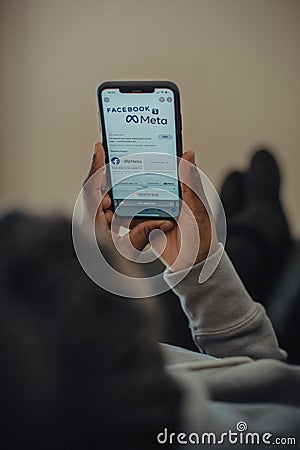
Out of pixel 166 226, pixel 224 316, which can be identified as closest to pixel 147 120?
pixel 166 226

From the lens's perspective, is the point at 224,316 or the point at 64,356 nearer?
the point at 64,356

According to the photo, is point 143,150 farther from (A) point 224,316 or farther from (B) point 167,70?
(A) point 224,316

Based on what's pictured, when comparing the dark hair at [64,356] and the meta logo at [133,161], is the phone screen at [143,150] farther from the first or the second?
the dark hair at [64,356]

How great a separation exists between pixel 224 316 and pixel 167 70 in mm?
300

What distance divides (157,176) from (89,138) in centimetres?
9

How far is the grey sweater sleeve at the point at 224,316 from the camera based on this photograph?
2.97 ft

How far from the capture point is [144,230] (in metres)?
0.92

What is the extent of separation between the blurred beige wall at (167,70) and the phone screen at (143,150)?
0.08 feet

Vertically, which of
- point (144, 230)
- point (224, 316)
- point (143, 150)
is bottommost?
point (224, 316)

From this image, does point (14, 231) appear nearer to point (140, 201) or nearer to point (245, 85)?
point (140, 201)

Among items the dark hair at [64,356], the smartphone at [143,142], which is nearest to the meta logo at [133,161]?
the smartphone at [143,142]

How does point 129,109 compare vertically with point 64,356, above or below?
above

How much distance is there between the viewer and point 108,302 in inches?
31.9

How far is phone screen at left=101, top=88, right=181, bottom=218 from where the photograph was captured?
0.87m
